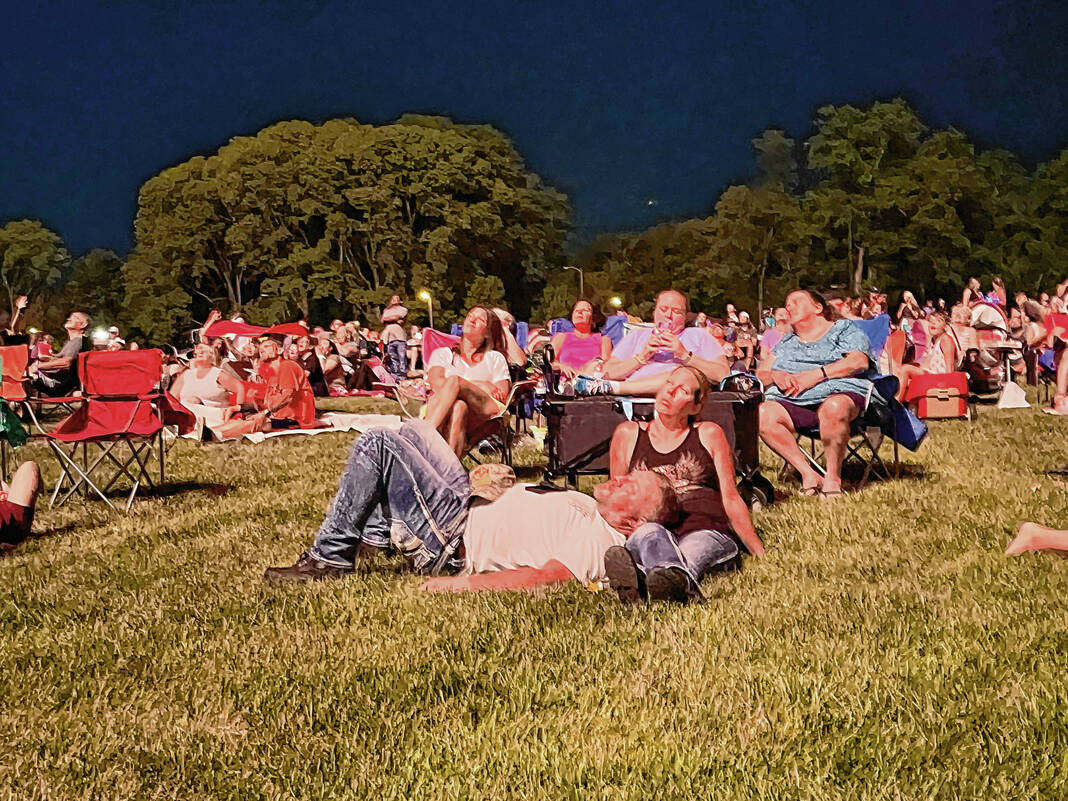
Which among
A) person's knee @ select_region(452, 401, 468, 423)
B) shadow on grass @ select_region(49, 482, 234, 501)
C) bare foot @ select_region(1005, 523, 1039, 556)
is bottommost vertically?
shadow on grass @ select_region(49, 482, 234, 501)

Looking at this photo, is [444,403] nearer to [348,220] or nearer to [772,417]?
[772,417]

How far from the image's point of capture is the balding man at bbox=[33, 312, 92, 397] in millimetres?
11289

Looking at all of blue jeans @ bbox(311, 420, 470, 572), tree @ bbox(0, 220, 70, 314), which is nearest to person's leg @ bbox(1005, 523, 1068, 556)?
blue jeans @ bbox(311, 420, 470, 572)

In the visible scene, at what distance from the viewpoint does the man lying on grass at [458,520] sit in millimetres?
4469

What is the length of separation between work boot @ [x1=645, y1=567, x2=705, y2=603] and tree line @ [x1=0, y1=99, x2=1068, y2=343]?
33138mm

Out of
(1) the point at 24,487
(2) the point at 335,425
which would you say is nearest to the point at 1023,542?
(1) the point at 24,487

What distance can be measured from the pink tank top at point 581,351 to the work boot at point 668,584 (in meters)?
5.51

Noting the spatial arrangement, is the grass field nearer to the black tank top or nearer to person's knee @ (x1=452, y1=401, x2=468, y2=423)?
the black tank top

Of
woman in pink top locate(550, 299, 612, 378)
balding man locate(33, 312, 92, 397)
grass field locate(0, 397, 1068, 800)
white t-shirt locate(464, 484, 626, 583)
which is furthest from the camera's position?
balding man locate(33, 312, 92, 397)

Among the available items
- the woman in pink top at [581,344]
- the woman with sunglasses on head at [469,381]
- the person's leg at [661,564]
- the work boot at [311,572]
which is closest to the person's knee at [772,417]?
the woman with sunglasses on head at [469,381]

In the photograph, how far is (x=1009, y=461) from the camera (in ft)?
26.7

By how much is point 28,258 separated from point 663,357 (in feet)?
191

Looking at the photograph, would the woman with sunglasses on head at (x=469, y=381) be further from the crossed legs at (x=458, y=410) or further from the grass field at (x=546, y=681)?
the grass field at (x=546, y=681)

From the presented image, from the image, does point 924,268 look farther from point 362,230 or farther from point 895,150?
point 362,230
